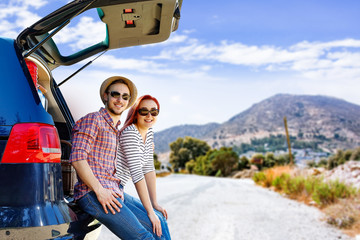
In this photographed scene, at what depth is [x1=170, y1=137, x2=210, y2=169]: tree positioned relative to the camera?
6169cm

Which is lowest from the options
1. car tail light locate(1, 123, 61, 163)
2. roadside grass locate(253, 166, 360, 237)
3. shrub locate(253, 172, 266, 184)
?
shrub locate(253, 172, 266, 184)

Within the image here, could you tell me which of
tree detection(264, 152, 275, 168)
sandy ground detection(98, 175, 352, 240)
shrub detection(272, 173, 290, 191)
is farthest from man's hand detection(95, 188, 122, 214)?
tree detection(264, 152, 275, 168)

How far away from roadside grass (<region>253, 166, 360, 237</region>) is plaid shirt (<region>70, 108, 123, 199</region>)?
584cm

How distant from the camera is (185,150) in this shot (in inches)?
2429

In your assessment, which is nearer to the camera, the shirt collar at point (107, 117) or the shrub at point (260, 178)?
the shirt collar at point (107, 117)

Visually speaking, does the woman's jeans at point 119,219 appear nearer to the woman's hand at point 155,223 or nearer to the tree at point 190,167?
the woman's hand at point 155,223

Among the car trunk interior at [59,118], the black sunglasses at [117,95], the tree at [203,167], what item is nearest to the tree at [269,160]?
the tree at [203,167]

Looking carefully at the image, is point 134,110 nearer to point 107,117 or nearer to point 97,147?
point 107,117

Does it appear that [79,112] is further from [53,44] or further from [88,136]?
[88,136]

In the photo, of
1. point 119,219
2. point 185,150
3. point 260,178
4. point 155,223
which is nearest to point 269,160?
point 185,150

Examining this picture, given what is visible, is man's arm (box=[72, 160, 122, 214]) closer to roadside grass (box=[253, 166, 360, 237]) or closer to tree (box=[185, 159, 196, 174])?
roadside grass (box=[253, 166, 360, 237])

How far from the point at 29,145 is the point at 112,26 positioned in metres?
1.62

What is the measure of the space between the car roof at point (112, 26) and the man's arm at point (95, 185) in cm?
73

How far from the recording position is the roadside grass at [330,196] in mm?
7488
